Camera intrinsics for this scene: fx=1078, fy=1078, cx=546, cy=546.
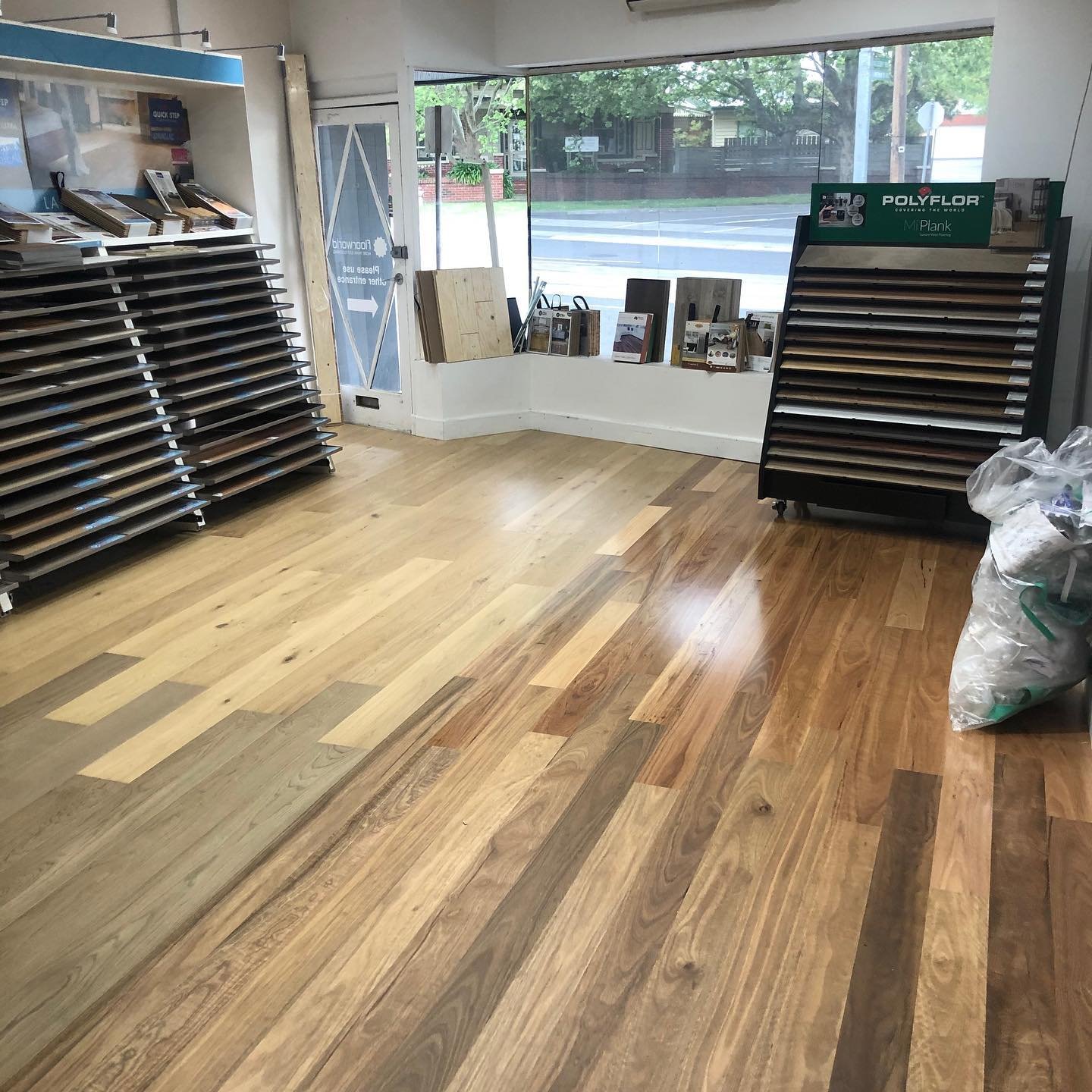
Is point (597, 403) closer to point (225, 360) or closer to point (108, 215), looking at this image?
point (225, 360)

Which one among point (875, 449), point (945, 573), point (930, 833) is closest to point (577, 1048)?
point (930, 833)

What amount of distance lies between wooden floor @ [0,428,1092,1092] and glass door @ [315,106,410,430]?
236 cm

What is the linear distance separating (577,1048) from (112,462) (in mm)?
3351

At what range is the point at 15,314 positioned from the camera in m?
3.84

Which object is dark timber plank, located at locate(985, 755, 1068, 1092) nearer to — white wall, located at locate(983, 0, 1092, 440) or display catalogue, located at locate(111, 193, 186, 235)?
white wall, located at locate(983, 0, 1092, 440)

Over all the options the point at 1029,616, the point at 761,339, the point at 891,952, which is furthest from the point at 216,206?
the point at 891,952

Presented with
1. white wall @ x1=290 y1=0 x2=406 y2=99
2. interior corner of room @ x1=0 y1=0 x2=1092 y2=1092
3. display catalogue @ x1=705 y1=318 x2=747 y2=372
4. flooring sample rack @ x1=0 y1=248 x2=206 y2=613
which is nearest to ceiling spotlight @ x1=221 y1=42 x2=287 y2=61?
interior corner of room @ x1=0 y1=0 x2=1092 y2=1092

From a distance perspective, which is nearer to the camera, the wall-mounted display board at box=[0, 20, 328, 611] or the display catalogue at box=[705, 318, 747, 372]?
the wall-mounted display board at box=[0, 20, 328, 611]

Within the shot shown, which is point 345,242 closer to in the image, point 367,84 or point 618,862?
point 367,84

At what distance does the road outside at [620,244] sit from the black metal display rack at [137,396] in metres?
1.44

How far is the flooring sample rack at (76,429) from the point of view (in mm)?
3879

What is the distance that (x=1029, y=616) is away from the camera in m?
2.82

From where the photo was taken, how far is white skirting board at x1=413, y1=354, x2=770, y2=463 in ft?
18.4

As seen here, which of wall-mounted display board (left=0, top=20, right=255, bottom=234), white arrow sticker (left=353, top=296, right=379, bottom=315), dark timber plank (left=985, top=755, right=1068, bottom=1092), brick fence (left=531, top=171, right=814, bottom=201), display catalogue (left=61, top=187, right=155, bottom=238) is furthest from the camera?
white arrow sticker (left=353, top=296, right=379, bottom=315)
